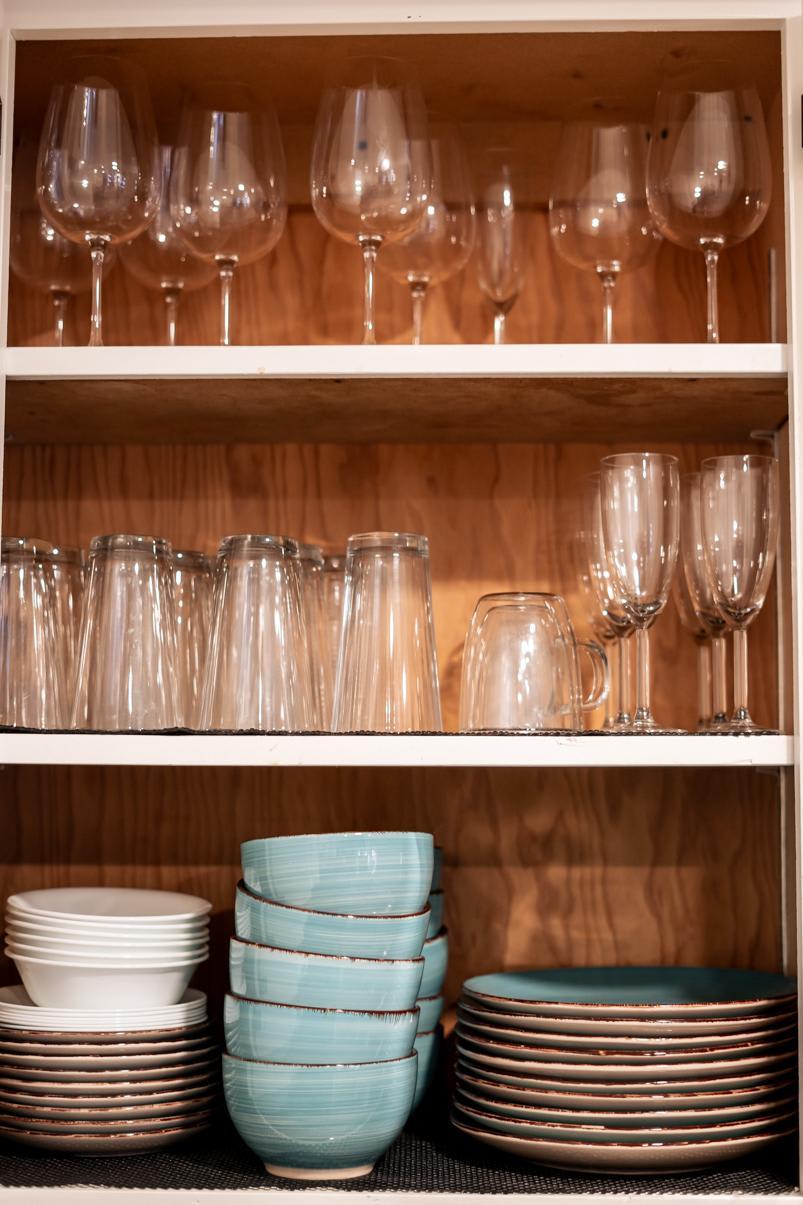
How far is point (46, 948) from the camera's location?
1.20 metres

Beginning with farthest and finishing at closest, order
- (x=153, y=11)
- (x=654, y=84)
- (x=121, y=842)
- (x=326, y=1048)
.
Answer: (x=121, y=842), (x=654, y=84), (x=153, y=11), (x=326, y=1048)

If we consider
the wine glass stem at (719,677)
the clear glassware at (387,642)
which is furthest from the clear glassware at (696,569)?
the clear glassware at (387,642)

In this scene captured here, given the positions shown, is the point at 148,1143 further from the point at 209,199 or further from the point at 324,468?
the point at 209,199

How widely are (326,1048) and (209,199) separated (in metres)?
0.80

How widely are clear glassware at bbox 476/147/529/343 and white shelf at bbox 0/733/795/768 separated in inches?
19.2

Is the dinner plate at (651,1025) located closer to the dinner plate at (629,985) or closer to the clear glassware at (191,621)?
the dinner plate at (629,985)

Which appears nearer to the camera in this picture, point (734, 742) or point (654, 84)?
point (734, 742)

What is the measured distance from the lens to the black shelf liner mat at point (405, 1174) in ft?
3.60

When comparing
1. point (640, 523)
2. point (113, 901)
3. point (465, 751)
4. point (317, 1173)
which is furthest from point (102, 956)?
point (640, 523)

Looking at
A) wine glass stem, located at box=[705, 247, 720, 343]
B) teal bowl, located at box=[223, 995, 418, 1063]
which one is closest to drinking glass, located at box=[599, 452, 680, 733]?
wine glass stem, located at box=[705, 247, 720, 343]

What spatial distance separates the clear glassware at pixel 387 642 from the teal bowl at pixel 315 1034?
0.26 meters

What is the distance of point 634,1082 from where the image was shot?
3.72 ft

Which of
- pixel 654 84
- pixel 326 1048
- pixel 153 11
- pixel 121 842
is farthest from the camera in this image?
pixel 121 842

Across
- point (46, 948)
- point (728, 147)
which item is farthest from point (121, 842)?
point (728, 147)
